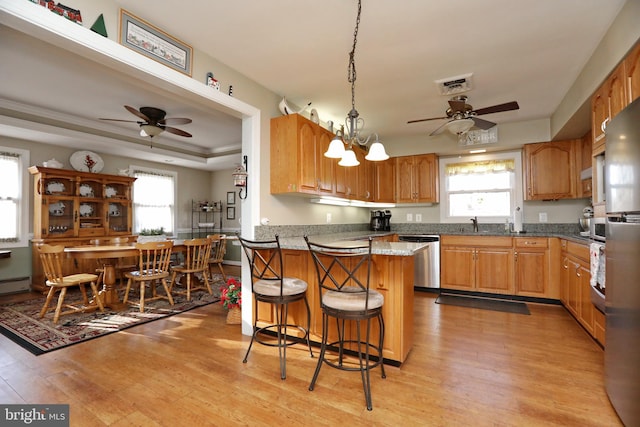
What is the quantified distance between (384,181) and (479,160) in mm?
1571

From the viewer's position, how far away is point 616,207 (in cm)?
164

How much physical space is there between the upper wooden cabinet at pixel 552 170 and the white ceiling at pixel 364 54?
470 mm

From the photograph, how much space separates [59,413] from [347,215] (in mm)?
4029

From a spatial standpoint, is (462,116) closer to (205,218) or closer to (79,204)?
(79,204)

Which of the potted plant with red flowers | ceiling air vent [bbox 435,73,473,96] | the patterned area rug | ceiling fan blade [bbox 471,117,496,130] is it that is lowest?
the patterned area rug

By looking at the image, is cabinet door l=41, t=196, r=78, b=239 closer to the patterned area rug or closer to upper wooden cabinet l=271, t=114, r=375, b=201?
the patterned area rug

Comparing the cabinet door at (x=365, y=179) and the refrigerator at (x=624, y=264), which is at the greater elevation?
the cabinet door at (x=365, y=179)

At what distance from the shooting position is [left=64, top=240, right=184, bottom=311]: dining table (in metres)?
3.60

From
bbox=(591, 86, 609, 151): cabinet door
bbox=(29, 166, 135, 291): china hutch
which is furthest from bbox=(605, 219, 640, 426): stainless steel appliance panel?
bbox=(29, 166, 135, 291): china hutch

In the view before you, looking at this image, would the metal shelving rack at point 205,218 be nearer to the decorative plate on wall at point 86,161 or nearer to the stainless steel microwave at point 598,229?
the decorative plate on wall at point 86,161

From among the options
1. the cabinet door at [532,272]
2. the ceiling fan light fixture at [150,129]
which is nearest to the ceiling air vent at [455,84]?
the cabinet door at [532,272]

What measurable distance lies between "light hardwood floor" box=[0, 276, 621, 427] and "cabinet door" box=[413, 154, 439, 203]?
250cm

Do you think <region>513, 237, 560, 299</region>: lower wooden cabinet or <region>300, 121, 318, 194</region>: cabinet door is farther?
<region>513, 237, 560, 299</region>: lower wooden cabinet

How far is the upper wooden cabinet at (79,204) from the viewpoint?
4855mm
